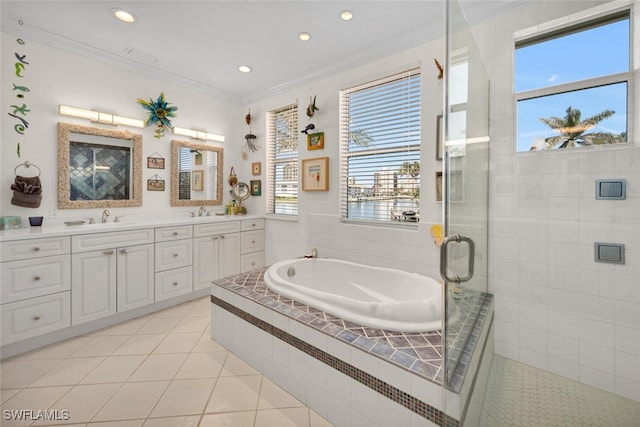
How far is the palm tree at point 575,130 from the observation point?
1612 mm

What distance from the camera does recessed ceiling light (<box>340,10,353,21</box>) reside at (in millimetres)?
2244

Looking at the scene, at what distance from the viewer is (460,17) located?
1.25 metres

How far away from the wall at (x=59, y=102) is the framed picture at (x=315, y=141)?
162cm

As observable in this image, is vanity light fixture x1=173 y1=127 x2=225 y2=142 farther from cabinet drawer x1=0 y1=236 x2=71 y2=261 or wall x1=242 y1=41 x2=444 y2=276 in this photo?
cabinet drawer x1=0 y1=236 x2=71 y2=261

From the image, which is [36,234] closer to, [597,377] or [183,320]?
[183,320]

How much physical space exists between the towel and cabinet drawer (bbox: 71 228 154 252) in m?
0.54

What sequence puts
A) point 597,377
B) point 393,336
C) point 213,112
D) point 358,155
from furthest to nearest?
point 213,112 → point 358,155 → point 597,377 → point 393,336

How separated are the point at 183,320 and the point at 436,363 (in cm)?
240

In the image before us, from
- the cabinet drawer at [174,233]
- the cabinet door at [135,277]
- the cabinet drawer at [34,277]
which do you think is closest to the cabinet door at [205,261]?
the cabinet drawer at [174,233]

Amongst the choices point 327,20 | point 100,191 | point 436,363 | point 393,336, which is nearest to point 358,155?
point 327,20

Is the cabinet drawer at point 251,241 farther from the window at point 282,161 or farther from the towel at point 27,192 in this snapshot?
the towel at point 27,192

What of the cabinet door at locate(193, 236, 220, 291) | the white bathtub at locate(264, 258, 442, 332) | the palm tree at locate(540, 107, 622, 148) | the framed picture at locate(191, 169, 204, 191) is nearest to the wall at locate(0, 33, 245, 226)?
the framed picture at locate(191, 169, 204, 191)

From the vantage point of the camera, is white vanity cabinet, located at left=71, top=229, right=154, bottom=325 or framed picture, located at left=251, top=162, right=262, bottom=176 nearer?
white vanity cabinet, located at left=71, top=229, right=154, bottom=325

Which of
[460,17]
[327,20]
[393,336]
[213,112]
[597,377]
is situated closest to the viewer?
[460,17]
